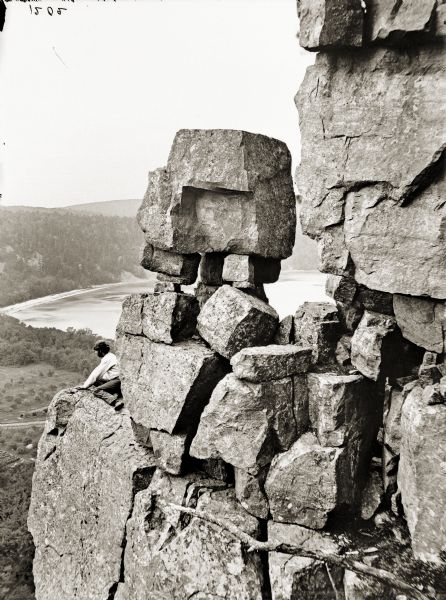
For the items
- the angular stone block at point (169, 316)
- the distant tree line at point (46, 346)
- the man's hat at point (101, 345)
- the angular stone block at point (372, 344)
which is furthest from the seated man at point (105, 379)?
the distant tree line at point (46, 346)

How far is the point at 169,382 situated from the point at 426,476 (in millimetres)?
4238

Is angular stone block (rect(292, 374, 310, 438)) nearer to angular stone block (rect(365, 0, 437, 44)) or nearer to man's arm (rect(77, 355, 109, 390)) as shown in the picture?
angular stone block (rect(365, 0, 437, 44))

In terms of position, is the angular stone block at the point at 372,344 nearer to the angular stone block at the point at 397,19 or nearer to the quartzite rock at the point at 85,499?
the angular stone block at the point at 397,19

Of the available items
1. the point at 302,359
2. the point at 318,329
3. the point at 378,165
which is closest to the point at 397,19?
the point at 378,165

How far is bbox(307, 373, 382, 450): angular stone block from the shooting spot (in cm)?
699

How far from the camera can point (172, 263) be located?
9219 mm

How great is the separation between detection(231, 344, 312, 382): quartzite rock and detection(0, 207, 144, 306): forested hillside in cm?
4389

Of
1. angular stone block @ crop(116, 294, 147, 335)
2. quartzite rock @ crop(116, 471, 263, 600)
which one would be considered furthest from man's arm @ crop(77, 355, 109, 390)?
quartzite rock @ crop(116, 471, 263, 600)

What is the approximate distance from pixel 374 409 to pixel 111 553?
5271mm

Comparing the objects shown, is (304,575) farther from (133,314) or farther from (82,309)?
(82,309)

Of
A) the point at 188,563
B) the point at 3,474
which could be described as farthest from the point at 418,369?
the point at 3,474

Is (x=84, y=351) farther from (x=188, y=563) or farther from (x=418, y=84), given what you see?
(x=418, y=84)

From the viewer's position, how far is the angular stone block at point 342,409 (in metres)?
6.99

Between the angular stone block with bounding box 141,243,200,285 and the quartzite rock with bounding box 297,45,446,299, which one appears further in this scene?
the angular stone block with bounding box 141,243,200,285
